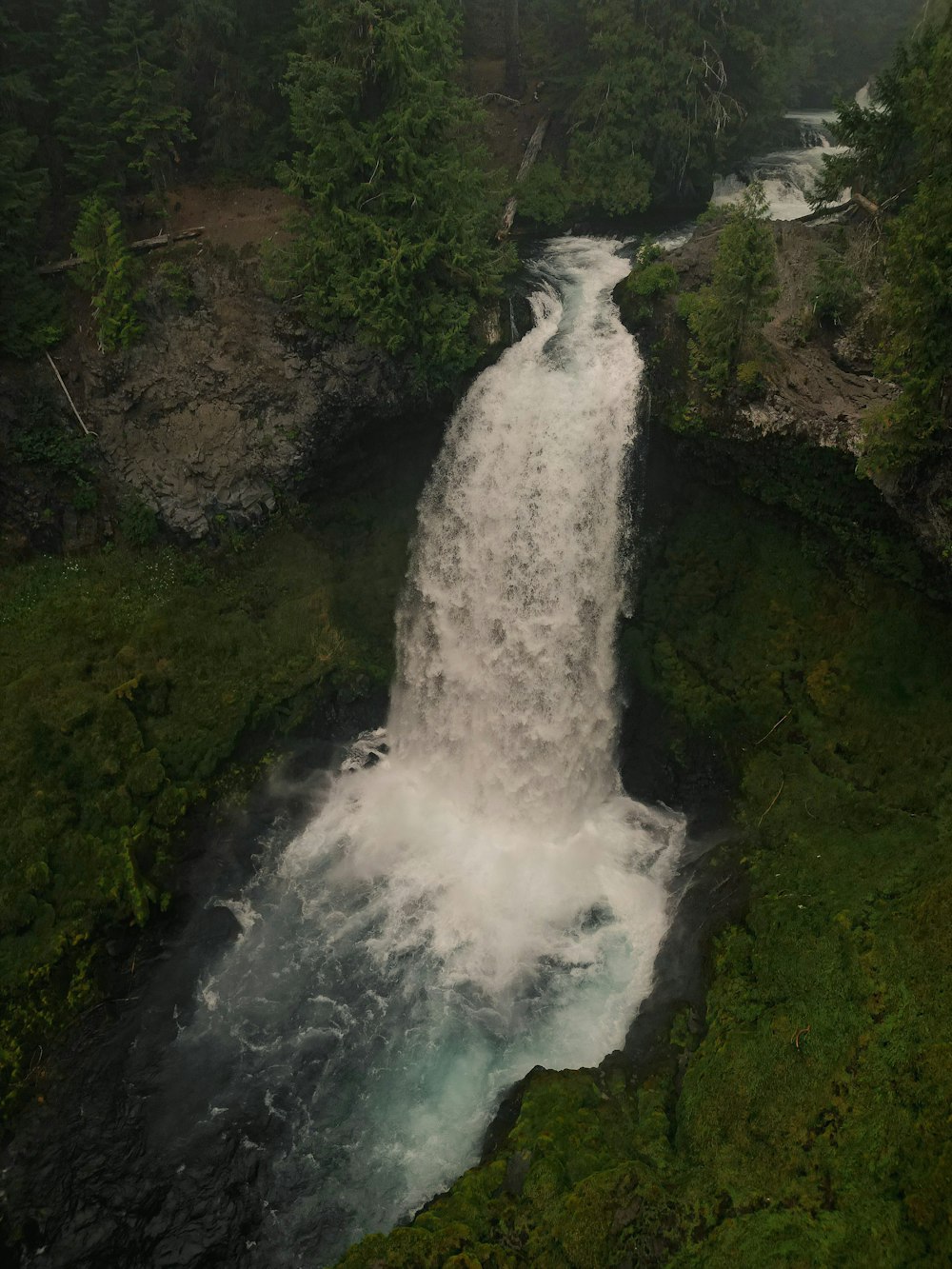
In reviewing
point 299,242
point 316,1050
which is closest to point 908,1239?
point 316,1050

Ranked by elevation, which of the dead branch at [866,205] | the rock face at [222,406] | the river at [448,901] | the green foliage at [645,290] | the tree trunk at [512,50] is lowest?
the river at [448,901]

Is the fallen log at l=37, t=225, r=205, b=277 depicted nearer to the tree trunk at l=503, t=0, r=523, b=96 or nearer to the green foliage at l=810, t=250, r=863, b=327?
the tree trunk at l=503, t=0, r=523, b=96

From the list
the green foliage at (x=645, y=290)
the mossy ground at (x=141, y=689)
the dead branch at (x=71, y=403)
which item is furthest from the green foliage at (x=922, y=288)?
the dead branch at (x=71, y=403)

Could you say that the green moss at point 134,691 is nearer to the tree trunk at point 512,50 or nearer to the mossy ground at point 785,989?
the mossy ground at point 785,989

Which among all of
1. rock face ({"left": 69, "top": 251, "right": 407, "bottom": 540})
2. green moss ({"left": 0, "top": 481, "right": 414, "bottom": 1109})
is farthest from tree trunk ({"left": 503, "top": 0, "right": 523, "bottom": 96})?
green moss ({"left": 0, "top": 481, "right": 414, "bottom": 1109})

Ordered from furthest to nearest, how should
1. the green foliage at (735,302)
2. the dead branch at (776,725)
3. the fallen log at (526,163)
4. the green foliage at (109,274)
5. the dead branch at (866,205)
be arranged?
the fallen log at (526,163), the green foliage at (109,274), the dead branch at (866,205), the dead branch at (776,725), the green foliage at (735,302)

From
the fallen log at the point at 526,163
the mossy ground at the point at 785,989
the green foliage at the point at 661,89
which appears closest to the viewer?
the mossy ground at the point at 785,989

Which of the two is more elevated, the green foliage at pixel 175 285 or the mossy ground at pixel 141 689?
the green foliage at pixel 175 285
